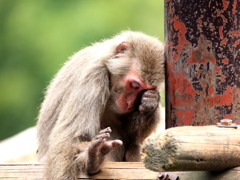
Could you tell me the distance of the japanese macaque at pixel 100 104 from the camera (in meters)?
5.19

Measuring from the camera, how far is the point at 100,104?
5.46 metres

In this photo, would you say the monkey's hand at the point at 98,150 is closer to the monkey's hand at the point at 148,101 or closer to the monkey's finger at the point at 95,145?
the monkey's finger at the point at 95,145

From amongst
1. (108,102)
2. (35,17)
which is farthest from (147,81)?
(35,17)

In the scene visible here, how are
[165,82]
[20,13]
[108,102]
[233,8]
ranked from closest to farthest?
[233,8] < [165,82] < [108,102] < [20,13]

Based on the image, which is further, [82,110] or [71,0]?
[71,0]

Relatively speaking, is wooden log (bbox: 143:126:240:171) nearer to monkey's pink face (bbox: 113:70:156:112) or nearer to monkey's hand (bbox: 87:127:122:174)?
monkey's hand (bbox: 87:127:122:174)

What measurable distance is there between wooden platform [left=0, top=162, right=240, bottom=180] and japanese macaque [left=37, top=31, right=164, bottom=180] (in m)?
→ 0.10

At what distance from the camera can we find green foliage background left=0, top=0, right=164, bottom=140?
656 inches

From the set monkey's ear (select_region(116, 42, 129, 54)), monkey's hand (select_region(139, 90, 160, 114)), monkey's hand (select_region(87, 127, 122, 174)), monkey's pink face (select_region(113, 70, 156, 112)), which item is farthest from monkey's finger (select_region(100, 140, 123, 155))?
monkey's ear (select_region(116, 42, 129, 54))

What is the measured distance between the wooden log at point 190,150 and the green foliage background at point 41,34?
12.4 m

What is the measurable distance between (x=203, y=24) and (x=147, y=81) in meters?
0.99

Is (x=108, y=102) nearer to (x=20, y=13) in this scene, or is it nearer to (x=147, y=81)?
(x=147, y=81)

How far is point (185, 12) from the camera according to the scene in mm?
4918

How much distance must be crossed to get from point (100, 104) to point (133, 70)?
540 millimetres
